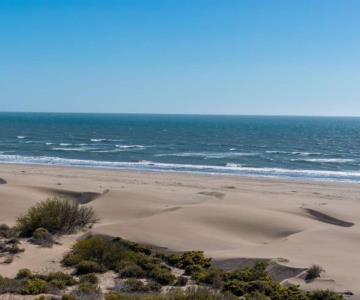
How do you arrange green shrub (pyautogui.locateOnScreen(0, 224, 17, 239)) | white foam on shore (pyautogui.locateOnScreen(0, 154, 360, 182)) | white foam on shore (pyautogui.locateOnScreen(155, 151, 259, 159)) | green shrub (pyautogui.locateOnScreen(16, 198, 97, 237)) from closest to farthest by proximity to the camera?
green shrub (pyautogui.locateOnScreen(0, 224, 17, 239))
green shrub (pyautogui.locateOnScreen(16, 198, 97, 237))
white foam on shore (pyautogui.locateOnScreen(0, 154, 360, 182))
white foam on shore (pyautogui.locateOnScreen(155, 151, 259, 159))

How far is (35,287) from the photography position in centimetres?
1070

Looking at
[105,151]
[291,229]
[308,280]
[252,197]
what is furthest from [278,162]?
[308,280]

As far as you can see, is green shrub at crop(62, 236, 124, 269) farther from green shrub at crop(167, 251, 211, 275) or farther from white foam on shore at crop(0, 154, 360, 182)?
white foam on shore at crop(0, 154, 360, 182)

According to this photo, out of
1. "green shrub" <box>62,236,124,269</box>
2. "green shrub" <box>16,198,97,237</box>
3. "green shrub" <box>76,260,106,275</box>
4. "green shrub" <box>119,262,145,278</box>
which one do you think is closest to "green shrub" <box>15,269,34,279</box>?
"green shrub" <box>76,260,106,275</box>

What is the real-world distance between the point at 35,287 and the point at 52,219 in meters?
6.69

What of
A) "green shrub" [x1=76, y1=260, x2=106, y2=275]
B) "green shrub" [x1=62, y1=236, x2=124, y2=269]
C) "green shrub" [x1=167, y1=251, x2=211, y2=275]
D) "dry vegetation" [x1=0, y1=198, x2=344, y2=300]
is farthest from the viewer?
"green shrub" [x1=167, y1=251, x2=211, y2=275]

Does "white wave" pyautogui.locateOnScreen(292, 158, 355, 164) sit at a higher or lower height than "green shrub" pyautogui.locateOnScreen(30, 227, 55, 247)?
lower

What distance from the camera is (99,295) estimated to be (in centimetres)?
1056

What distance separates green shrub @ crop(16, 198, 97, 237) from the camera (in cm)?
1703

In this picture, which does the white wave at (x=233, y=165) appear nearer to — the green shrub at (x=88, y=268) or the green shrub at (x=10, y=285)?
the green shrub at (x=88, y=268)

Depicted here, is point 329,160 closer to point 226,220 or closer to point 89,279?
point 226,220

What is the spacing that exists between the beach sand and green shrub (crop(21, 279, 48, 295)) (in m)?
1.89

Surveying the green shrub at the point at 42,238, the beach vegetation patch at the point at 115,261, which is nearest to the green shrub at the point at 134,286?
the beach vegetation patch at the point at 115,261

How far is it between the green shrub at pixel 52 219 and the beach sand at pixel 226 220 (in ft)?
2.23
